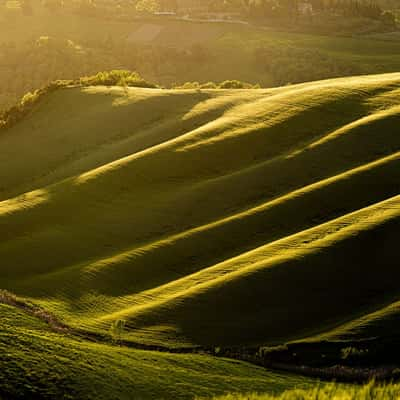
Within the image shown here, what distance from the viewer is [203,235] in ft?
206

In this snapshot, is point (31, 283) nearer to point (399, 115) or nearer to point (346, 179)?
point (346, 179)

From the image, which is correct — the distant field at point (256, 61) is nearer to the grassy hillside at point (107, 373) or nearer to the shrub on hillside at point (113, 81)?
the shrub on hillside at point (113, 81)

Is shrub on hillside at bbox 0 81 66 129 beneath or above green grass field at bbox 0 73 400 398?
above

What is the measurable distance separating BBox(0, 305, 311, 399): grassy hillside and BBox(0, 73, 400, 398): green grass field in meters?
0.12

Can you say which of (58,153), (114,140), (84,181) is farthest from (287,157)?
(58,153)

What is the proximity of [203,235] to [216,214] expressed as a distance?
479 centimetres

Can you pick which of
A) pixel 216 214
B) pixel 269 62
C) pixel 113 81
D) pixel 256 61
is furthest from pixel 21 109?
pixel 256 61

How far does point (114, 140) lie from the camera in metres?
93.9

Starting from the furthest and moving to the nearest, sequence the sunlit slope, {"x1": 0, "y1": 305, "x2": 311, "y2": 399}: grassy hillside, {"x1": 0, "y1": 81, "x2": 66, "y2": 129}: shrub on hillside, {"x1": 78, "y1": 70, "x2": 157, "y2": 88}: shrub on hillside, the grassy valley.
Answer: {"x1": 78, "y1": 70, "x2": 157, "y2": 88}: shrub on hillside, {"x1": 0, "y1": 81, "x2": 66, "y2": 129}: shrub on hillside, the sunlit slope, the grassy valley, {"x1": 0, "y1": 305, "x2": 311, "y2": 399}: grassy hillside

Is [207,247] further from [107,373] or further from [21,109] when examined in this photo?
[21,109]

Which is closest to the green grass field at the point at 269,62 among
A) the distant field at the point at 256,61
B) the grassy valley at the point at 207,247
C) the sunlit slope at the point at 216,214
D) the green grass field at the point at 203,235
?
the distant field at the point at 256,61

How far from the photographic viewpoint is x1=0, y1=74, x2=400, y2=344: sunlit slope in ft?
169

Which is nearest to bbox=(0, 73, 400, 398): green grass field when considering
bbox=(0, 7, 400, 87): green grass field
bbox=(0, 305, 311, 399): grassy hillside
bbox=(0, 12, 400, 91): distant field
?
bbox=(0, 305, 311, 399): grassy hillside

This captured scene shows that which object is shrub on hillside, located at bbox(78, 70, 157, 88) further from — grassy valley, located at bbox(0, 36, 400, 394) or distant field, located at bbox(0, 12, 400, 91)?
distant field, located at bbox(0, 12, 400, 91)
